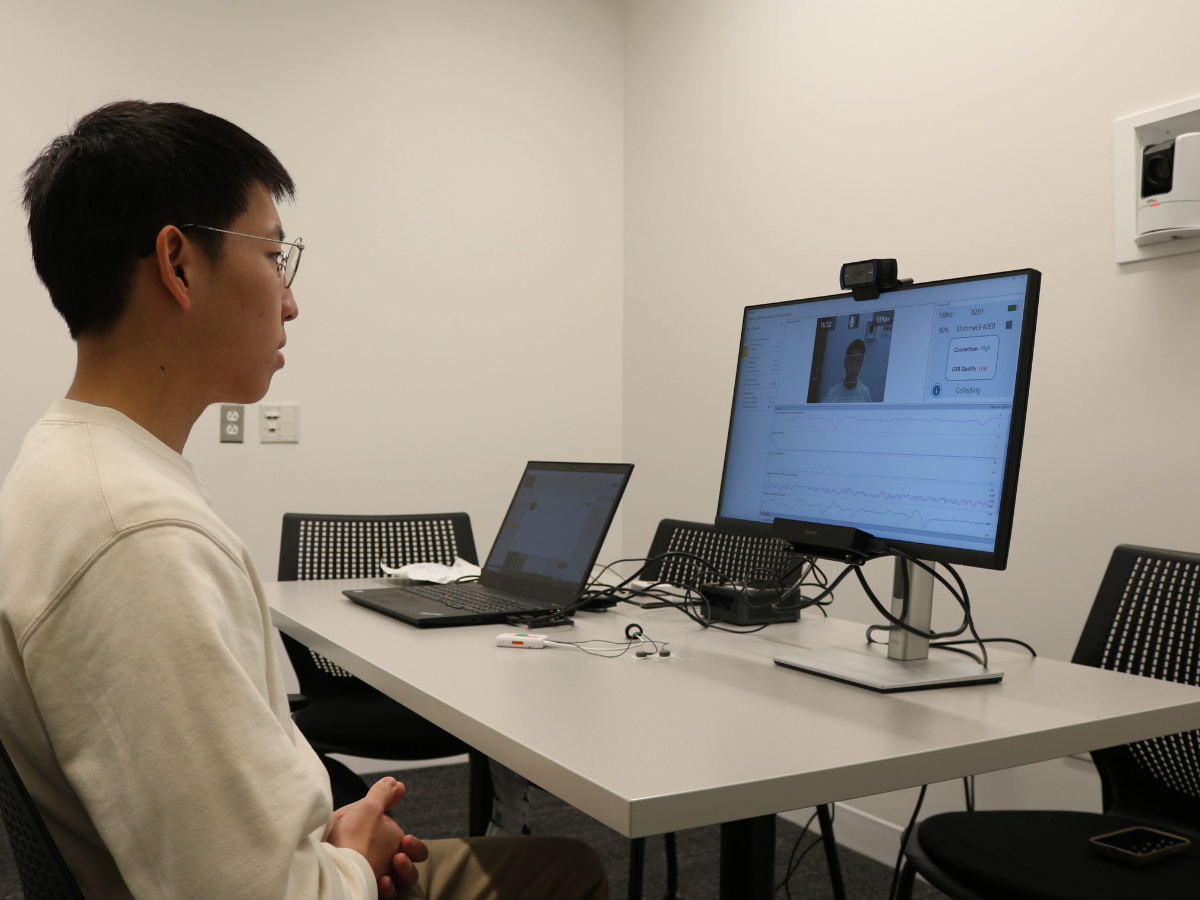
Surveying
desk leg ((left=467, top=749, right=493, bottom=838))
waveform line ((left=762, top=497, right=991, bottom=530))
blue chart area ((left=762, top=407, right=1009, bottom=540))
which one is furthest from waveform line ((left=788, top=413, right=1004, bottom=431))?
desk leg ((left=467, top=749, right=493, bottom=838))

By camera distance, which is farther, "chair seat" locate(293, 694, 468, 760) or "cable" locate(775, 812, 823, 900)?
"cable" locate(775, 812, 823, 900)

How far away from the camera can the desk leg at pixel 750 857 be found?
109cm

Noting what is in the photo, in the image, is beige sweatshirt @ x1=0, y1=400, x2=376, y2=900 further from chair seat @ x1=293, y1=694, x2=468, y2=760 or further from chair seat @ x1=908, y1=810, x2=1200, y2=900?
chair seat @ x1=293, y1=694, x2=468, y2=760

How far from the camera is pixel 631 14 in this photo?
3727 mm

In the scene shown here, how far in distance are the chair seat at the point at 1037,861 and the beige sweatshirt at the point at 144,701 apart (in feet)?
2.92

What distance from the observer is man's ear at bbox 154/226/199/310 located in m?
0.86

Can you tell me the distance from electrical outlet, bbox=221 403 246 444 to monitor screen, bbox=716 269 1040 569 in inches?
83.3

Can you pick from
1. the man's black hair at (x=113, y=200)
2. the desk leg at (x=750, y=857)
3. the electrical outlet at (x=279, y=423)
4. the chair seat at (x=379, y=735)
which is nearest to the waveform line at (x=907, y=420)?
the desk leg at (x=750, y=857)

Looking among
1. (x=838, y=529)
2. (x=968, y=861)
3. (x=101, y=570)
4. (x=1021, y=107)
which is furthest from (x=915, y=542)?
(x=1021, y=107)

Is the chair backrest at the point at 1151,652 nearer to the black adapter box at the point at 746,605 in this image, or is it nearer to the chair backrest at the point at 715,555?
the black adapter box at the point at 746,605

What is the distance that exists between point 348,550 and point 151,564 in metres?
1.65

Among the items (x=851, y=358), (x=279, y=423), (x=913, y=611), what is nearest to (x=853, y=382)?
(x=851, y=358)

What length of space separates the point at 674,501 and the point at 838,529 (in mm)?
2173

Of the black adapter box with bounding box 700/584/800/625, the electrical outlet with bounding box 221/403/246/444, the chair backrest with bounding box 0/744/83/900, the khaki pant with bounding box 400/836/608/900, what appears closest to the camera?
the chair backrest with bounding box 0/744/83/900
